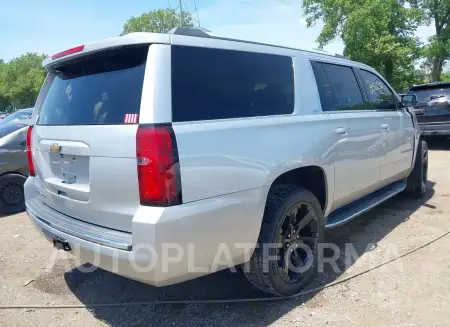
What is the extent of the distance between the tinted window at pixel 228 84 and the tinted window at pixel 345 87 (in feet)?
2.24

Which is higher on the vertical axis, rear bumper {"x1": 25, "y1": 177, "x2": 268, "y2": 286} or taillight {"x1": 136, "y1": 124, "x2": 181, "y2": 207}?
taillight {"x1": 136, "y1": 124, "x2": 181, "y2": 207}

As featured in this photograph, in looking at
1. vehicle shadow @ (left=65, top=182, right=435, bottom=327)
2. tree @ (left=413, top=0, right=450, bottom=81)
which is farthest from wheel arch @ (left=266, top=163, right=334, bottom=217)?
tree @ (left=413, top=0, right=450, bottom=81)

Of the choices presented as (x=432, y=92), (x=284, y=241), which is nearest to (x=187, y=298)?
(x=284, y=241)

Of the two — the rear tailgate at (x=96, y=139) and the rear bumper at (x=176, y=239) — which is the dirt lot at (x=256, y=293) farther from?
the rear tailgate at (x=96, y=139)

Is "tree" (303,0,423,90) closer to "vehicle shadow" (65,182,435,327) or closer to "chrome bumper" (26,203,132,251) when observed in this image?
"vehicle shadow" (65,182,435,327)

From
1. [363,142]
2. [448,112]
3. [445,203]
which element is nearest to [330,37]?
[448,112]

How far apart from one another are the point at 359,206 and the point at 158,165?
2561 mm

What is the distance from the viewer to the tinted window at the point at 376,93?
427 centimetres

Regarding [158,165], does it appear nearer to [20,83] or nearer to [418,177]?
[418,177]

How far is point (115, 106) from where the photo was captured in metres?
2.36

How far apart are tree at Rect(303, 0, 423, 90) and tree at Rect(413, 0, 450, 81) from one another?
1.67 metres

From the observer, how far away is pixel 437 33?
86.2 ft

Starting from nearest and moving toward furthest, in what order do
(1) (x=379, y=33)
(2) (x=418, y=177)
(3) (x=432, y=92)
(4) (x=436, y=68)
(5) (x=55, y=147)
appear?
(5) (x=55, y=147)
(2) (x=418, y=177)
(3) (x=432, y=92)
(1) (x=379, y=33)
(4) (x=436, y=68)

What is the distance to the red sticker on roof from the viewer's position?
220 centimetres
